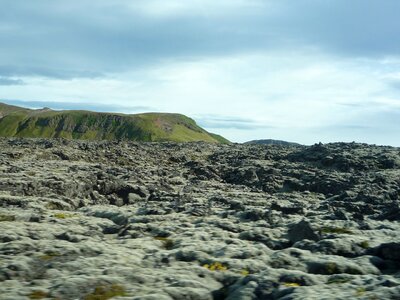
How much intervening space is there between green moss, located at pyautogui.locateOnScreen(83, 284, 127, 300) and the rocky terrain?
0.04 metres

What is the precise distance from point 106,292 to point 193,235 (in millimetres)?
12866

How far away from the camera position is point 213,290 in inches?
806

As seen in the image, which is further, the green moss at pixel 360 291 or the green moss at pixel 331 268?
the green moss at pixel 331 268

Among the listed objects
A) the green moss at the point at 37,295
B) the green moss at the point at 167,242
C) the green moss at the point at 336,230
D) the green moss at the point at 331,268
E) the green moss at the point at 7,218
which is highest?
the green moss at the point at 336,230

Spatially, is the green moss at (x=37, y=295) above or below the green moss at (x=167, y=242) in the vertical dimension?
above

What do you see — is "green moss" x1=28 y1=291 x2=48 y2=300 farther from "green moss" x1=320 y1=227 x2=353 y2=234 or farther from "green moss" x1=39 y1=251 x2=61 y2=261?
"green moss" x1=320 y1=227 x2=353 y2=234

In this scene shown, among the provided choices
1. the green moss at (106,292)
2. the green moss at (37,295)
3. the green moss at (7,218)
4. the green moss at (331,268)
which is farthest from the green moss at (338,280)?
the green moss at (7,218)

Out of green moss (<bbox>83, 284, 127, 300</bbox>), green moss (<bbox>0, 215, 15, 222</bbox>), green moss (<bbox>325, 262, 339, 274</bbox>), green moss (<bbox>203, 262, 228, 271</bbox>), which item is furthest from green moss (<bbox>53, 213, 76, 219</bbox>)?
green moss (<bbox>325, 262, 339, 274</bbox>)

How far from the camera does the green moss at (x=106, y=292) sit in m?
18.4

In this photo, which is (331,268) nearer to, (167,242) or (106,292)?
(167,242)

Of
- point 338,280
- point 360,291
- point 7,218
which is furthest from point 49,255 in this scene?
point 360,291

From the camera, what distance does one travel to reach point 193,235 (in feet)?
103

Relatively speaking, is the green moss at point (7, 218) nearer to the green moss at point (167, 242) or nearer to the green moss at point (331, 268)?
the green moss at point (167, 242)

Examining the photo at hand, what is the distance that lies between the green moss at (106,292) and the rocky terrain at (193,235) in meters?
0.04
